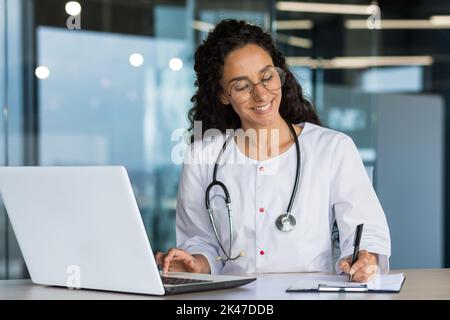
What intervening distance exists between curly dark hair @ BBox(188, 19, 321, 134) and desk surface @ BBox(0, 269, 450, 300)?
0.73 m

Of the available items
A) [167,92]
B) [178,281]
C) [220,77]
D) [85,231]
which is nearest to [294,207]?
[220,77]

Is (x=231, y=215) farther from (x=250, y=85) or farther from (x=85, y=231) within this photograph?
(x=85, y=231)

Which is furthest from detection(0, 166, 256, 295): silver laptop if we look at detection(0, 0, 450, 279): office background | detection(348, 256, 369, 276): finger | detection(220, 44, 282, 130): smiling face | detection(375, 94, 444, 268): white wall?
detection(375, 94, 444, 268): white wall

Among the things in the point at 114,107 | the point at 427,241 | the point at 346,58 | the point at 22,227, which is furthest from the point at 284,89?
the point at 427,241

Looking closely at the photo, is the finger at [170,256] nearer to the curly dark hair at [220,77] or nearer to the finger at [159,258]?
the finger at [159,258]

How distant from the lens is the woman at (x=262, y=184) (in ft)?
7.55

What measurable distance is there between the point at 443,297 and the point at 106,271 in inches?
26.8

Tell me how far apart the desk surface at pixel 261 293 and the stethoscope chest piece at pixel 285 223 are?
0.29 meters

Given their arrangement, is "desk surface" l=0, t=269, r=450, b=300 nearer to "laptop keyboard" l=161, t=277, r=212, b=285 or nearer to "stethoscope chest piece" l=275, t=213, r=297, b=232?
"laptop keyboard" l=161, t=277, r=212, b=285

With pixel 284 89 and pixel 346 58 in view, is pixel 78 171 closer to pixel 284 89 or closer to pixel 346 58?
pixel 284 89

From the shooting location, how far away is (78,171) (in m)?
1.64

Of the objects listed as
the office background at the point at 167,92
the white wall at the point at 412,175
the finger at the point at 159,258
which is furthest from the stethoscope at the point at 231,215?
the white wall at the point at 412,175

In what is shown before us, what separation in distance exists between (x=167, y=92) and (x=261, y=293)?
3113mm

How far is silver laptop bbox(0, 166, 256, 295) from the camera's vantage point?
1.62 m
